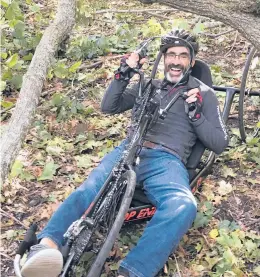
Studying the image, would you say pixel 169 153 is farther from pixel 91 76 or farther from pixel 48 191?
pixel 91 76

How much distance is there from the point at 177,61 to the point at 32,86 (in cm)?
193

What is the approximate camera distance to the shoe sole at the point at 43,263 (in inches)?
115

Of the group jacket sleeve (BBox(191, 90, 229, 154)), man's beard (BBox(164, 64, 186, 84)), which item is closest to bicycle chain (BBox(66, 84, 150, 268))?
jacket sleeve (BBox(191, 90, 229, 154))

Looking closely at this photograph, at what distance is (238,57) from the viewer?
6660 mm

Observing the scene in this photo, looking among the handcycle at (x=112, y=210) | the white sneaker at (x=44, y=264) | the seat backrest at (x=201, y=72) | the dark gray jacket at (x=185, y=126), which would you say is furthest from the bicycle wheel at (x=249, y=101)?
the white sneaker at (x=44, y=264)

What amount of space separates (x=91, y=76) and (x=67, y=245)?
347cm

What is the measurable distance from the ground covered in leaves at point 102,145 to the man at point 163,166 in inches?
18.0

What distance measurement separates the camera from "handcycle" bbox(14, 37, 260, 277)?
309 centimetres

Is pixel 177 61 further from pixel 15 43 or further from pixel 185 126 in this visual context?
pixel 15 43

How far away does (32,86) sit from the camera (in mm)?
5410

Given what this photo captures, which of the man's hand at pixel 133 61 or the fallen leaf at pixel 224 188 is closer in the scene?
the man's hand at pixel 133 61

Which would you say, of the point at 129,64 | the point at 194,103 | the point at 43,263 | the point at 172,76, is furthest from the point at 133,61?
the point at 43,263

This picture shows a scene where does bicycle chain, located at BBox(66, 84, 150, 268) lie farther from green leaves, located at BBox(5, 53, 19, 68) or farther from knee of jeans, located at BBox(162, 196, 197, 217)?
green leaves, located at BBox(5, 53, 19, 68)

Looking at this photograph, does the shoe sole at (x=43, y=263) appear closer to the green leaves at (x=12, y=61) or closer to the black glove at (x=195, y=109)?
the black glove at (x=195, y=109)
